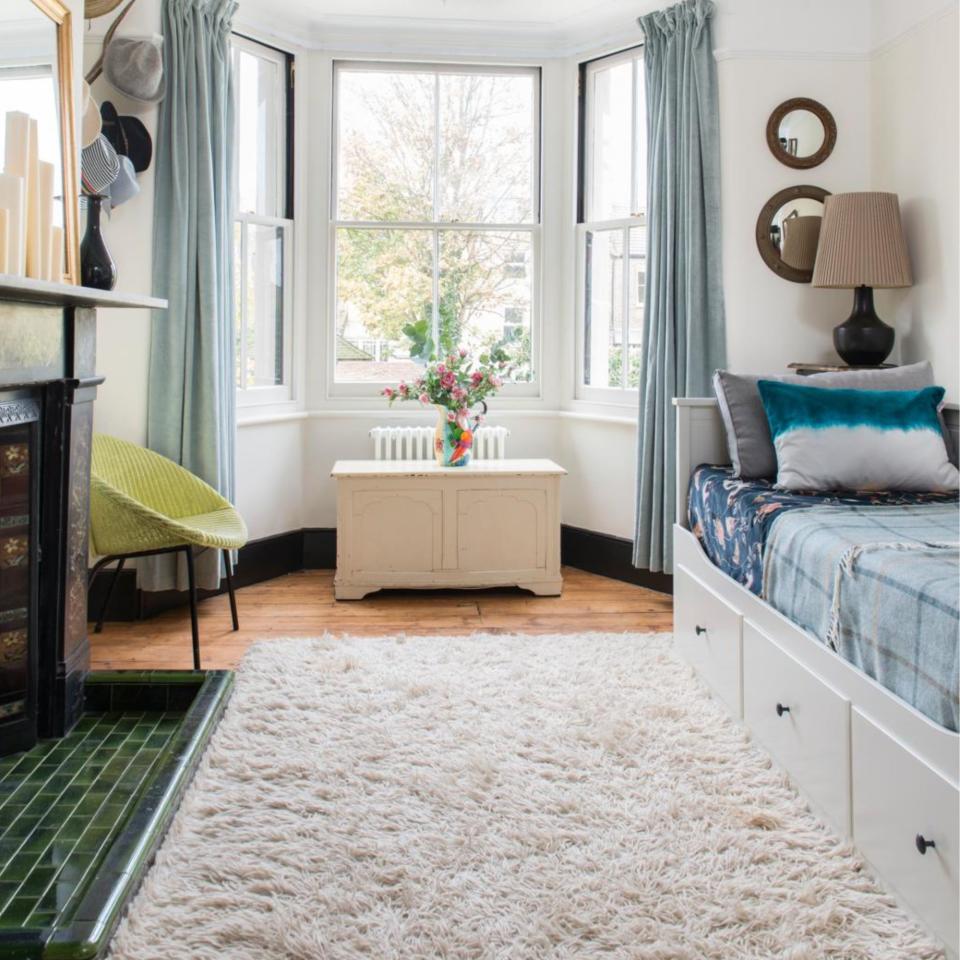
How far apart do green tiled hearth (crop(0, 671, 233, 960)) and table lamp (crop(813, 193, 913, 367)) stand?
2445mm

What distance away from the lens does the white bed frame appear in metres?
1.47

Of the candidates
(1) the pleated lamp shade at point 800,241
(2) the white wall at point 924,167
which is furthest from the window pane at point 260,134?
(2) the white wall at point 924,167

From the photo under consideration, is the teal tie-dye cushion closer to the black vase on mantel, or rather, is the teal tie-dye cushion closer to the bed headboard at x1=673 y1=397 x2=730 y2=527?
the bed headboard at x1=673 y1=397 x2=730 y2=527

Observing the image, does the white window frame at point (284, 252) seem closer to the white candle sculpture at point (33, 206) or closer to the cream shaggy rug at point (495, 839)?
the cream shaggy rug at point (495, 839)

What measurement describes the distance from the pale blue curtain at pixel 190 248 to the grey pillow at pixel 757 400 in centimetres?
194

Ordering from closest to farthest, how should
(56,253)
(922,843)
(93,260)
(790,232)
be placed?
(922,843) < (56,253) < (93,260) < (790,232)

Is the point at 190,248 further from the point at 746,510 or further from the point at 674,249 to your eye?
the point at 746,510

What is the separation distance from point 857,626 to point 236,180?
10.6 ft

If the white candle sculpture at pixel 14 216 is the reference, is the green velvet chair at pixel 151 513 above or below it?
below

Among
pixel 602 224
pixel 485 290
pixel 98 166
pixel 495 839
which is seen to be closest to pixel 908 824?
pixel 495 839

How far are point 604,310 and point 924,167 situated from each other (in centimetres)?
149

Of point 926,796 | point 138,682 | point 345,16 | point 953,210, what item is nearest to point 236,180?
point 345,16

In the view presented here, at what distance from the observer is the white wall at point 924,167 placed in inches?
122

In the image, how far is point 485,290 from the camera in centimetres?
452
